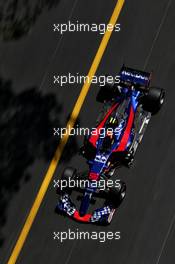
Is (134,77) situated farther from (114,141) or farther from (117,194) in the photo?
(117,194)

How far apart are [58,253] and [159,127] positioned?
5.28 meters

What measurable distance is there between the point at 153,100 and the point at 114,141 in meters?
1.95

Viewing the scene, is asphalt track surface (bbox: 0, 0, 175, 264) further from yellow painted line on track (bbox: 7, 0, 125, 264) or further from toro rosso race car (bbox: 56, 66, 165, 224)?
toro rosso race car (bbox: 56, 66, 165, 224)

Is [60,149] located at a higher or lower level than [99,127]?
lower

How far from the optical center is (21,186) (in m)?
25.4

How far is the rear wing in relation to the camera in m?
25.1

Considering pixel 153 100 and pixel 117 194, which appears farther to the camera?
pixel 153 100

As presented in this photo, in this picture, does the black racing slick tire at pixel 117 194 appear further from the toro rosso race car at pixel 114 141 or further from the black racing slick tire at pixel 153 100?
the black racing slick tire at pixel 153 100

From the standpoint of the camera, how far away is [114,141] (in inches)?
961

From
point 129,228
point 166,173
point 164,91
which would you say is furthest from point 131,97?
point 129,228
